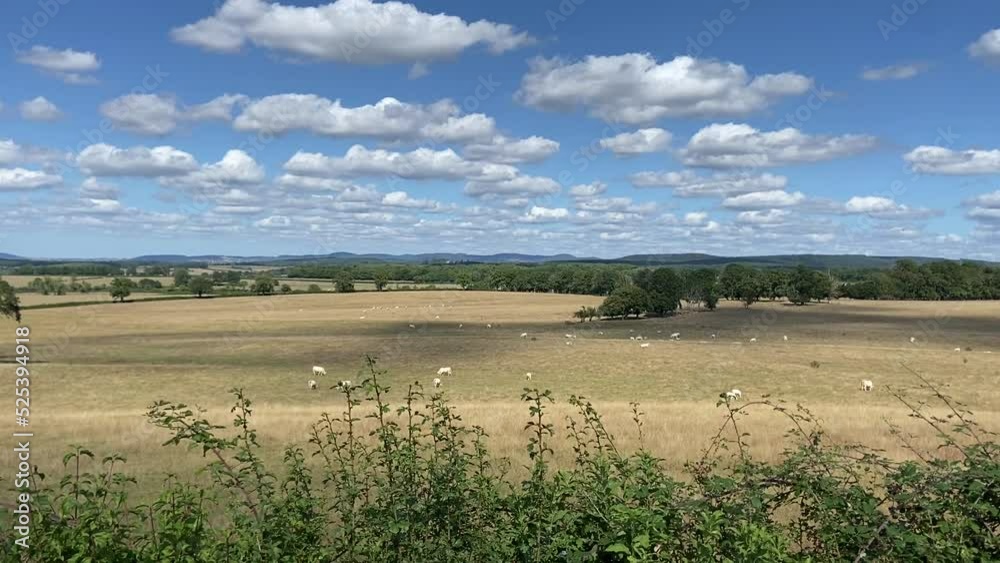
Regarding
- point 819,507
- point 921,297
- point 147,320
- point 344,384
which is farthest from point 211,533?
point 921,297

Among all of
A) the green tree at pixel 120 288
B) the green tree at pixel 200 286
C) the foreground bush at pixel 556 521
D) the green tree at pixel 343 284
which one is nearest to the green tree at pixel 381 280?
the green tree at pixel 343 284

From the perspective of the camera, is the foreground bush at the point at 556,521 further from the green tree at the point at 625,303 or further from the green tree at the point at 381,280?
the green tree at the point at 381,280

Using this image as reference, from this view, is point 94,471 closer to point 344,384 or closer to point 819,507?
point 344,384

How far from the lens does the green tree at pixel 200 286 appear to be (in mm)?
136375

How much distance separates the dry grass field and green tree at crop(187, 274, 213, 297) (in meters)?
24.5

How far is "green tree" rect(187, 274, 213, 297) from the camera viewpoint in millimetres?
136375

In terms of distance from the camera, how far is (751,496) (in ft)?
16.3

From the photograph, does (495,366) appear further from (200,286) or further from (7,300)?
(200,286)

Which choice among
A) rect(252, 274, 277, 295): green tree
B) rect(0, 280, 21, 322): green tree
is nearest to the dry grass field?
rect(0, 280, 21, 322): green tree

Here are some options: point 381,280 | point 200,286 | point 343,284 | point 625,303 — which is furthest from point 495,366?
point 381,280

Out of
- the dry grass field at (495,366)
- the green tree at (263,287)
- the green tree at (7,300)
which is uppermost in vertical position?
the green tree at (7,300)

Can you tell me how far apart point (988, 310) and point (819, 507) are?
141 m

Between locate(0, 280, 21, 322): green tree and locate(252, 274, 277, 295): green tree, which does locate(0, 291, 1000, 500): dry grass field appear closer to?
locate(0, 280, 21, 322): green tree

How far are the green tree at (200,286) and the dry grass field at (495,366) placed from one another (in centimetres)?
2454
